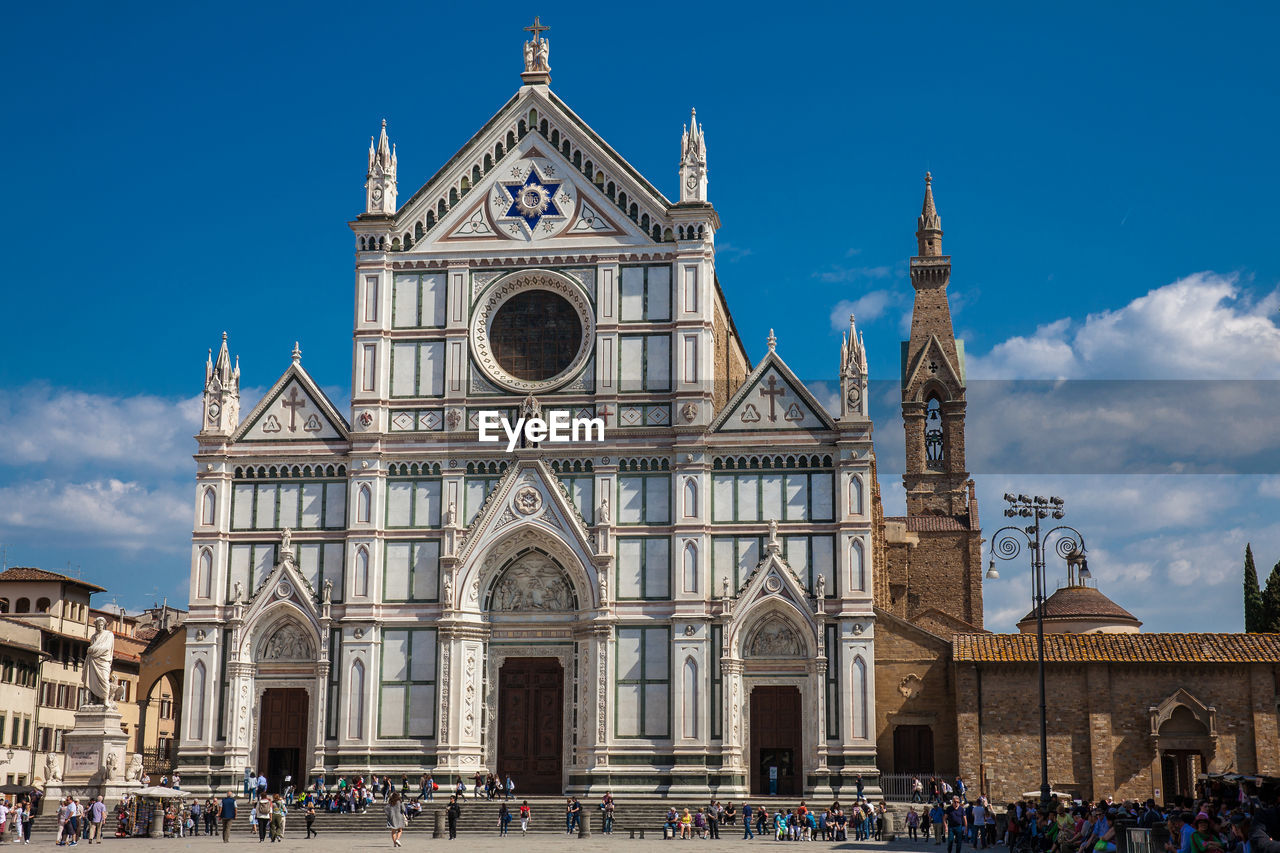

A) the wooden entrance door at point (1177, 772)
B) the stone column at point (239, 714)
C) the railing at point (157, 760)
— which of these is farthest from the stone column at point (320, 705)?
the wooden entrance door at point (1177, 772)

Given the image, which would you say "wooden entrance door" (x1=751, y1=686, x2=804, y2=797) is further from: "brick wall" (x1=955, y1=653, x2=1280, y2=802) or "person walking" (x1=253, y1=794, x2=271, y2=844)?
"person walking" (x1=253, y1=794, x2=271, y2=844)

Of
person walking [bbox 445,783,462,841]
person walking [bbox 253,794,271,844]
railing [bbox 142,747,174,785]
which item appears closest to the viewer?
person walking [bbox 253,794,271,844]

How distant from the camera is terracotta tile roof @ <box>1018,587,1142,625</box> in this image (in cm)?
6138

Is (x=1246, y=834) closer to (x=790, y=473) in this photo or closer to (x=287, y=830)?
(x=790, y=473)

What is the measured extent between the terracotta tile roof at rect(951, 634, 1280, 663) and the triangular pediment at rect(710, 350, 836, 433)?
811 centimetres

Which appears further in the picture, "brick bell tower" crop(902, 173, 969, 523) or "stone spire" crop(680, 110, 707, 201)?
"brick bell tower" crop(902, 173, 969, 523)

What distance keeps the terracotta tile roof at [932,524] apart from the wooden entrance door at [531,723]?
28956 millimetres

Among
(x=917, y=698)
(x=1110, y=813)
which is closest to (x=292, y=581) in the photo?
(x=917, y=698)

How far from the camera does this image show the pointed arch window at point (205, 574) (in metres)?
45.7

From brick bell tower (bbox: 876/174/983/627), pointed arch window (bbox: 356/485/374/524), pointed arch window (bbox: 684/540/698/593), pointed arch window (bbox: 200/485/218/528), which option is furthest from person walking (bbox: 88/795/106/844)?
brick bell tower (bbox: 876/174/983/627)

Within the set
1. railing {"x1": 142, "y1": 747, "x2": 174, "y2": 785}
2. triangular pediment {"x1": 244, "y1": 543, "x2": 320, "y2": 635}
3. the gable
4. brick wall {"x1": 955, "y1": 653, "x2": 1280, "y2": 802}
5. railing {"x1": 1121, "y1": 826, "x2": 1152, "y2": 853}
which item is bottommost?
railing {"x1": 142, "y1": 747, "x2": 174, "y2": 785}

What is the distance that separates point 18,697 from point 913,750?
34553mm

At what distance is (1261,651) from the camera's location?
42.3 meters

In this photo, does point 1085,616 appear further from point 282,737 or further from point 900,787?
point 282,737
